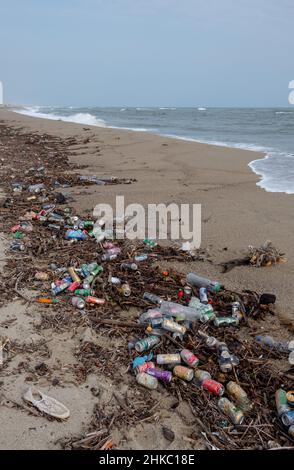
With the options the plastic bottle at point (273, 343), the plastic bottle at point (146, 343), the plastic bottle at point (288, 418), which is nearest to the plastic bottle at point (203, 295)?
the plastic bottle at point (273, 343)

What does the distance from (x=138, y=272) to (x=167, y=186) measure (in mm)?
3920

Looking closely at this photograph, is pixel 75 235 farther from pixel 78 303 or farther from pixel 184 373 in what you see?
pixel 184 373

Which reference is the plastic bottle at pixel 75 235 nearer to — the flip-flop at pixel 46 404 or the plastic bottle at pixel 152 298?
the plastic bottle at pixel 152 298

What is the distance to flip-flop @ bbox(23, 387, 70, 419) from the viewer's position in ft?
7.50

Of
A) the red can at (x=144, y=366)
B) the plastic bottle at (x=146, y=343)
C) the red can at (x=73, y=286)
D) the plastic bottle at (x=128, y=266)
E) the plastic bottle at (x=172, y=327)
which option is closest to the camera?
the red can at (x=144, y=366)

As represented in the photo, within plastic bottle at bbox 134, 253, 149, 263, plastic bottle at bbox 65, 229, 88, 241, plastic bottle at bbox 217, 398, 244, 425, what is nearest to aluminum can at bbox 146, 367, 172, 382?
plastic bottle at bbox 217, 398, 244, 425

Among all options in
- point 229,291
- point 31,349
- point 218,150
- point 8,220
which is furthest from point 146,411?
point 218,150

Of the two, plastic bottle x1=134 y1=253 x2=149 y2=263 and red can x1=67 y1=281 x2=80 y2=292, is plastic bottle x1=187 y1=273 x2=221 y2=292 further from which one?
red can x1=67 y1=281 x2=80 y2=292

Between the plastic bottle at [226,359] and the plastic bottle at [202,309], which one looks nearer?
the plastic bottle at [226,359]

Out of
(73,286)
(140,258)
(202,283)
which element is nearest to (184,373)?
(202,283)

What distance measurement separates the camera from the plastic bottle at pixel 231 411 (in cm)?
233

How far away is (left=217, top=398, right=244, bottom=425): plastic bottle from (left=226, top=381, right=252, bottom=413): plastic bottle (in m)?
0.06

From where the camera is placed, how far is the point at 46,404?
7.70 feet

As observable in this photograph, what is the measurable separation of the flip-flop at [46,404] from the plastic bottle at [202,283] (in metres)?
1.82
